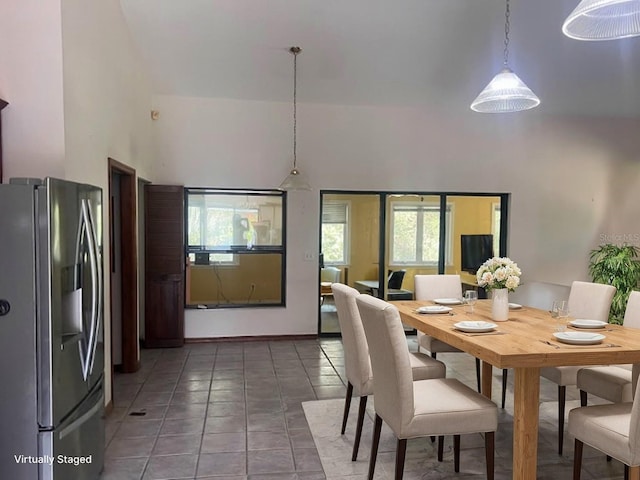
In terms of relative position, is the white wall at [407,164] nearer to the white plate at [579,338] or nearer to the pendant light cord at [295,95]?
the pendant light cord at [295,95]

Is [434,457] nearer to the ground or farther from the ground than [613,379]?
nearer to the ground

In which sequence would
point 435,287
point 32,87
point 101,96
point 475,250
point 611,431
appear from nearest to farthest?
1. point 611,431
2. point 32,87
3. point 101,96
4. point 435,287
5. point 475,250

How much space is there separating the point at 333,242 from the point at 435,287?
223cm

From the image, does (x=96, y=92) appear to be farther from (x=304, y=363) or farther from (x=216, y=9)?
(x=304, y=363)

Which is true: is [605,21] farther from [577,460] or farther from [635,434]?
[577,460]

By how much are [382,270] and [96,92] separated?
411 centimetres

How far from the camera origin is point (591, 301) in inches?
128

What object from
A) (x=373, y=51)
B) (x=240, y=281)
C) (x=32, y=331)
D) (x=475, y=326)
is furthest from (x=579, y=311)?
(x=240, y=281)

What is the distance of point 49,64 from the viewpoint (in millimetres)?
2738

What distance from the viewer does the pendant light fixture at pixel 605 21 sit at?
2100 millimetres

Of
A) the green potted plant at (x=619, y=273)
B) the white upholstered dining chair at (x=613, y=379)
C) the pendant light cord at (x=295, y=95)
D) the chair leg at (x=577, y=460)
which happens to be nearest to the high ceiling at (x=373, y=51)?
the pendant light cord at (x=295, y=95)

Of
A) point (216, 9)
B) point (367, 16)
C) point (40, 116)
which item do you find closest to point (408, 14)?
point (367, 16)

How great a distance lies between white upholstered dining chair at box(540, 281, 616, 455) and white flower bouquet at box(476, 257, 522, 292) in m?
0.60

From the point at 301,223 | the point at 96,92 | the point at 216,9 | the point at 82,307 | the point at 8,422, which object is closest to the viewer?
the point at 8,422
